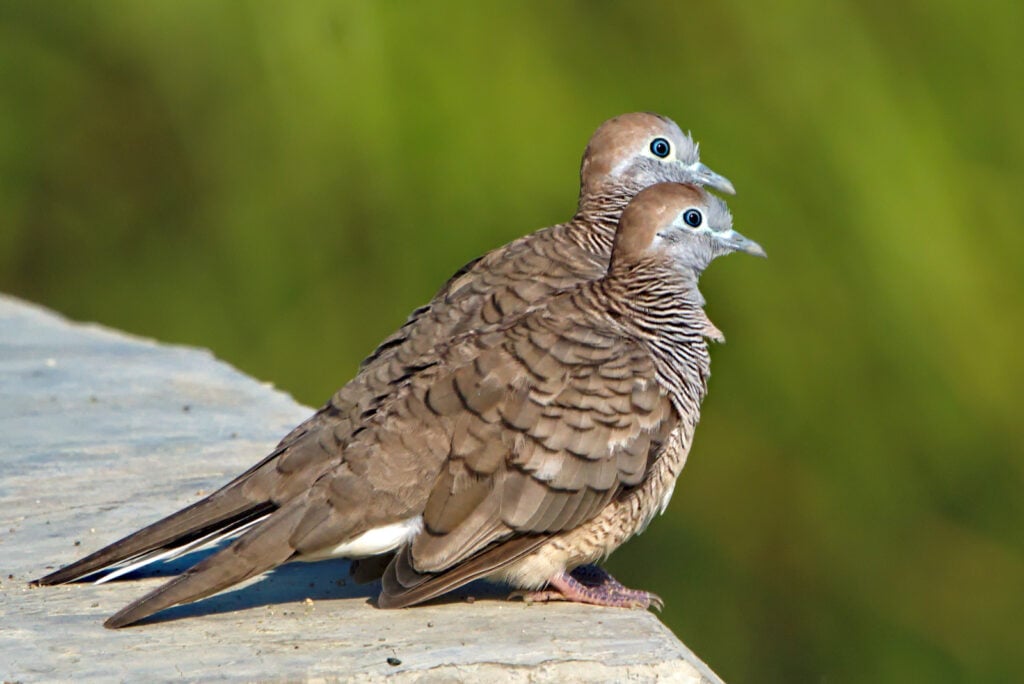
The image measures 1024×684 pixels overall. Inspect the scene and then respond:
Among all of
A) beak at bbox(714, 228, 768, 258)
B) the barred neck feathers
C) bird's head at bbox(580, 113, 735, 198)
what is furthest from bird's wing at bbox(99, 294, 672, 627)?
bird's head at bbox(580, 113, 735, 198)

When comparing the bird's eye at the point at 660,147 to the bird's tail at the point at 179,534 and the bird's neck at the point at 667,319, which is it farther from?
the bird's tail at the point at 179,534

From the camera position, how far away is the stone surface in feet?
10.3

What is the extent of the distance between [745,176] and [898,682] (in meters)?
2.01

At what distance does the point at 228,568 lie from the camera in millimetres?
3404

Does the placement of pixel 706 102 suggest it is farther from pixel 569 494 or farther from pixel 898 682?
pixel 569 494

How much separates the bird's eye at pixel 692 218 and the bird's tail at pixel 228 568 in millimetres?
1307

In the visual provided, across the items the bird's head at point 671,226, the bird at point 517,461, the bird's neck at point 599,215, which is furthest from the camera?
the bird's neck at point 599,215

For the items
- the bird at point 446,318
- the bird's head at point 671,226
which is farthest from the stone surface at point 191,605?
the bird's head at point 671,226

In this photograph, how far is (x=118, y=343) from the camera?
19.7 ft

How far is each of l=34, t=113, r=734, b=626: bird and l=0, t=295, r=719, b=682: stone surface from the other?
6.2 inches

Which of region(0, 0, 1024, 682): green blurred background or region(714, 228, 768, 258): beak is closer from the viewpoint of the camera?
region(714, 228, 768, 258): beak

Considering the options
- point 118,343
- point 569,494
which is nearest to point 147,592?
point 569,494

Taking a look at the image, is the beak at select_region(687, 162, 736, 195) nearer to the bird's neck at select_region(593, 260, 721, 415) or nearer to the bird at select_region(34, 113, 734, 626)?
the bird at select_region(34, 113, 734, 626)

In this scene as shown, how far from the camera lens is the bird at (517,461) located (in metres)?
3.54
